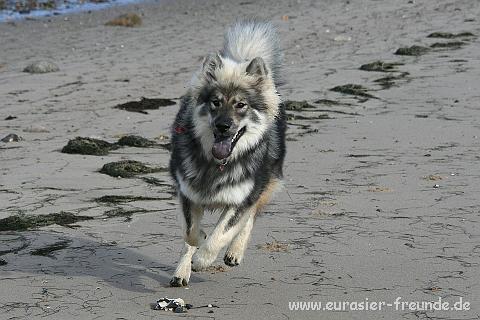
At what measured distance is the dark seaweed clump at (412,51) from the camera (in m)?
13.9

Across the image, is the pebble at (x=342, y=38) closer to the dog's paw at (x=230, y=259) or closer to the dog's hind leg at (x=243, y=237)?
the dog's hind leg at (x=243, y=237)

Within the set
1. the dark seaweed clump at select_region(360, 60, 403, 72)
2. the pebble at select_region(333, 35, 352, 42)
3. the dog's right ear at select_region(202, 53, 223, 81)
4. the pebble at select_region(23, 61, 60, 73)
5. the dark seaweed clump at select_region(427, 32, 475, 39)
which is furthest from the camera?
the pebble at select_region(333, 35, 352, 42)

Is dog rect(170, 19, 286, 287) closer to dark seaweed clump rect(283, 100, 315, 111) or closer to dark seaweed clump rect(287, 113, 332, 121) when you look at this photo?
dark seaweed clump rect(287, 113, 332, 121)

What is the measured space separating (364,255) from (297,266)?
43 centimetres

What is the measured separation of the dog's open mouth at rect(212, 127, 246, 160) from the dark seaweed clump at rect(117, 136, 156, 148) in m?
3.57

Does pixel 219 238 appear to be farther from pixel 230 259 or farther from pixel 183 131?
pixel 183 131

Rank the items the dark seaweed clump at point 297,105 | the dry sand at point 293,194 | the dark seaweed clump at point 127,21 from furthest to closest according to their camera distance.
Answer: the dark seaweed clump at point 127,21 → the dark seaweed clump at point 297,105 → the dry sand at point 293,194

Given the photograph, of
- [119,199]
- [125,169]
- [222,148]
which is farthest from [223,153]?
[125,169]

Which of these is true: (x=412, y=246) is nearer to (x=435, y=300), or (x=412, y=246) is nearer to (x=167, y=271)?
(x=435, y=300)

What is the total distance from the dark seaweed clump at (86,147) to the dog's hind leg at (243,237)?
2.90m

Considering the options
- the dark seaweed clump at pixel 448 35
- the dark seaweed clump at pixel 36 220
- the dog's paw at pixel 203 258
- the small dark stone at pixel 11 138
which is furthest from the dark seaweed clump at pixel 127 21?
the dog's paw at pixel 203 258

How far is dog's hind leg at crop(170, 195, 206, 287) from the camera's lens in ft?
18.4

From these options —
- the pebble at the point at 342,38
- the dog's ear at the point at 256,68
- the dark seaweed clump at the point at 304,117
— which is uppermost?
the dog's ear at the point at 256,68

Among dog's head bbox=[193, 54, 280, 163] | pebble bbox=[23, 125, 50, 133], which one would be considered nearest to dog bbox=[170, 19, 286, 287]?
dog's head bbox=[193, 54, 280, 163]
